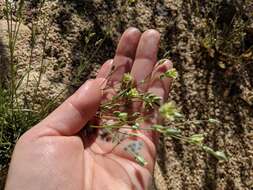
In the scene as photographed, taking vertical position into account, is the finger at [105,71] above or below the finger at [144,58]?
below

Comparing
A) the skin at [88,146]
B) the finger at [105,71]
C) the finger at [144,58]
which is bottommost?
the skin at [88,146]

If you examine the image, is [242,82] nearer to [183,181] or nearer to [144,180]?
[183,181]

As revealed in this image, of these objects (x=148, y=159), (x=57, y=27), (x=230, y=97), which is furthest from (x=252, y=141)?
(x=57, y=27)

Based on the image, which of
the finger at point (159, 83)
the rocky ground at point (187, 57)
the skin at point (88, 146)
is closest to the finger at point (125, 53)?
the skin at point (88, 146)

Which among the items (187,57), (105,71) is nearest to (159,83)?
(105,71)

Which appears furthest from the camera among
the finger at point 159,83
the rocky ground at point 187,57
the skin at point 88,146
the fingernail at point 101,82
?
the rocky ground at point 187,57

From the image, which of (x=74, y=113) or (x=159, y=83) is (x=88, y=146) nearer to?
(x=74, y=113)

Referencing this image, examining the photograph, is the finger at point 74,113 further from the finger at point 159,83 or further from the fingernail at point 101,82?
the finger at point 159,83
